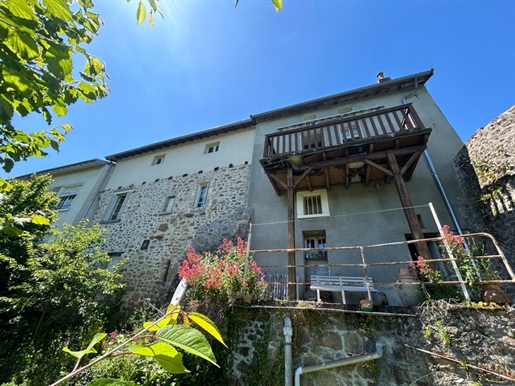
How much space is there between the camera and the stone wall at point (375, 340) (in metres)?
2.86

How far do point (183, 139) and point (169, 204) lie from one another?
359 cm

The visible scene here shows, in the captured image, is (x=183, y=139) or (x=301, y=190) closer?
(x=301, y=190)

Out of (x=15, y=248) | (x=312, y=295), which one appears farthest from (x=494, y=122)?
(x=15, y=248)

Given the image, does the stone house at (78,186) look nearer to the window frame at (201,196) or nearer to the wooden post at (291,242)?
the window frame at (201,196)

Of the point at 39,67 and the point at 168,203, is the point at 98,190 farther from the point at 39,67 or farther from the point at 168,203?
the point at 39,67

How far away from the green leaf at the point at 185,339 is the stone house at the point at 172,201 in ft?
21.3

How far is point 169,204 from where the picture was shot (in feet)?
32.9

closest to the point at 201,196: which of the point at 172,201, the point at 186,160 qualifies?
the point at 172,201

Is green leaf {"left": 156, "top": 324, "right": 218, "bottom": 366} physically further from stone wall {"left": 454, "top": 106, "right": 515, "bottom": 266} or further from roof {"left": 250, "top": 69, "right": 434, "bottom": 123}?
roof {"left": 250, "top": 69, "right": 434, "bottom": 123}

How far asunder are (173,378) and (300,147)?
6.33 metres

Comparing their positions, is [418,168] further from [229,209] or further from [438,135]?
[229,209]

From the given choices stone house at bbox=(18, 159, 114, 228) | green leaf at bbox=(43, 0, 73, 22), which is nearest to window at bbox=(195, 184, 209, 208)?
stone house at bbox=(18, 159, 114, 228)

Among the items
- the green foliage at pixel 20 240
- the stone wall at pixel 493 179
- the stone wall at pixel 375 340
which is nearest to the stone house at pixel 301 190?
the stone wall at pixel 493 179

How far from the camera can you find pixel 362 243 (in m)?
6.30
